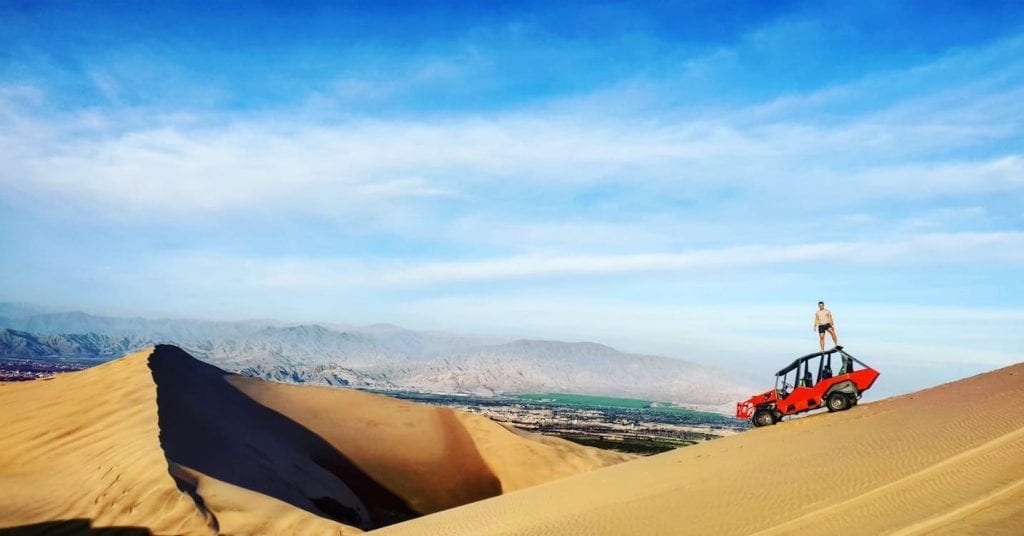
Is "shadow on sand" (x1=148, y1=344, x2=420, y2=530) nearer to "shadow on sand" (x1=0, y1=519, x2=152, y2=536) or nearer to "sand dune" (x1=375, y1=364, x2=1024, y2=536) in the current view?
"shadow on sand" (x1=0, y1=519, x2=152, y2=536)

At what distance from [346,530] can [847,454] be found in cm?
948

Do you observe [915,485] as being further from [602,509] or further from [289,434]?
[289,434]

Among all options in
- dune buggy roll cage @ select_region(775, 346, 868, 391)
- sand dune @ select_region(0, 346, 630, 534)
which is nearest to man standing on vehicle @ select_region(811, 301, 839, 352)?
dune buggy roll cage @ select_region(775, 346, 868, 391)

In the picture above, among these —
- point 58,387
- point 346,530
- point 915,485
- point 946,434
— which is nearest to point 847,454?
point 946,434

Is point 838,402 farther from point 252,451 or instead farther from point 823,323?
point 252,451

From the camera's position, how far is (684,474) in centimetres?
1295

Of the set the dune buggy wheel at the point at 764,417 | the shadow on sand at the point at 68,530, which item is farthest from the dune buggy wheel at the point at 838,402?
the shadow on sand at the point at 68,530

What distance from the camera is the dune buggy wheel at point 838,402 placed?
15.4 metres

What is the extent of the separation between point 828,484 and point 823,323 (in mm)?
6328

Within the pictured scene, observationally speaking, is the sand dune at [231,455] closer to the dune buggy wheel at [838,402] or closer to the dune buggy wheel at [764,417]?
the dune buggy wheel at [764,417]

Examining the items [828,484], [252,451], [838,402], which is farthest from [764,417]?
[252,451]

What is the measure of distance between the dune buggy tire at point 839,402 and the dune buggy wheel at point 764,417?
145cm

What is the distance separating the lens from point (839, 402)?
609 inches

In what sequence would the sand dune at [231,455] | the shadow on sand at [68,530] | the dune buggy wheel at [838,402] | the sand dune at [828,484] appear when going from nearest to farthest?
the sand dune at [828,484], the shadow on sand at [68,530], the sand dune at [231,455], the dune buggy wheel at [838,402]
